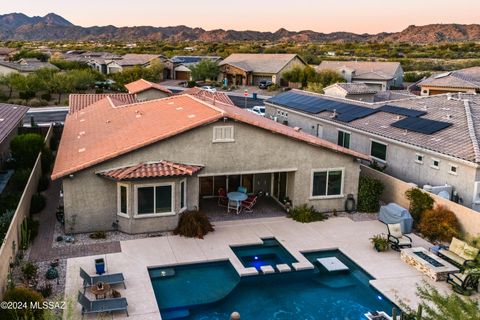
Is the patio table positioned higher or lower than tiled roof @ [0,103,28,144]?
lower

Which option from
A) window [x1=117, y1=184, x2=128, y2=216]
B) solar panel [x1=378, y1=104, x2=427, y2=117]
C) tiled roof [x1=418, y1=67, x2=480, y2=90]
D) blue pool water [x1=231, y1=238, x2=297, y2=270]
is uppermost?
tiled roof [x1=418, y1=67, x2=480, y2=90]

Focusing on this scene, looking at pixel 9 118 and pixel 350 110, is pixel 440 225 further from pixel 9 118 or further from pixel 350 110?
pixel 9 118

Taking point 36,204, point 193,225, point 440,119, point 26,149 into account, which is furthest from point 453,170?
point 26,149

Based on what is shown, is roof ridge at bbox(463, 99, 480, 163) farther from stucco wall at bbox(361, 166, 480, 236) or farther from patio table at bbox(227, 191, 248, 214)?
patio table at bbox(227, 191, 248, 214)

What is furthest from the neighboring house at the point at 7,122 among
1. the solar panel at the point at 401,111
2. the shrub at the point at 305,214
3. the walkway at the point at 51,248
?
the solar panel at the point at 401,111

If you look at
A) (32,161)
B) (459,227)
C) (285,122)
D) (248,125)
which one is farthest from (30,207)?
(285,122)

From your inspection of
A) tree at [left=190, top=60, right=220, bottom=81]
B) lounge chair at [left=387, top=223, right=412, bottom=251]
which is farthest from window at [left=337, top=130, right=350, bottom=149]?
tree at [left=190, top=60, right=220, bottom=81]

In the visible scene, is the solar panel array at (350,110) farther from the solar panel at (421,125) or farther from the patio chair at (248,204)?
the patio chair at (248,204)
